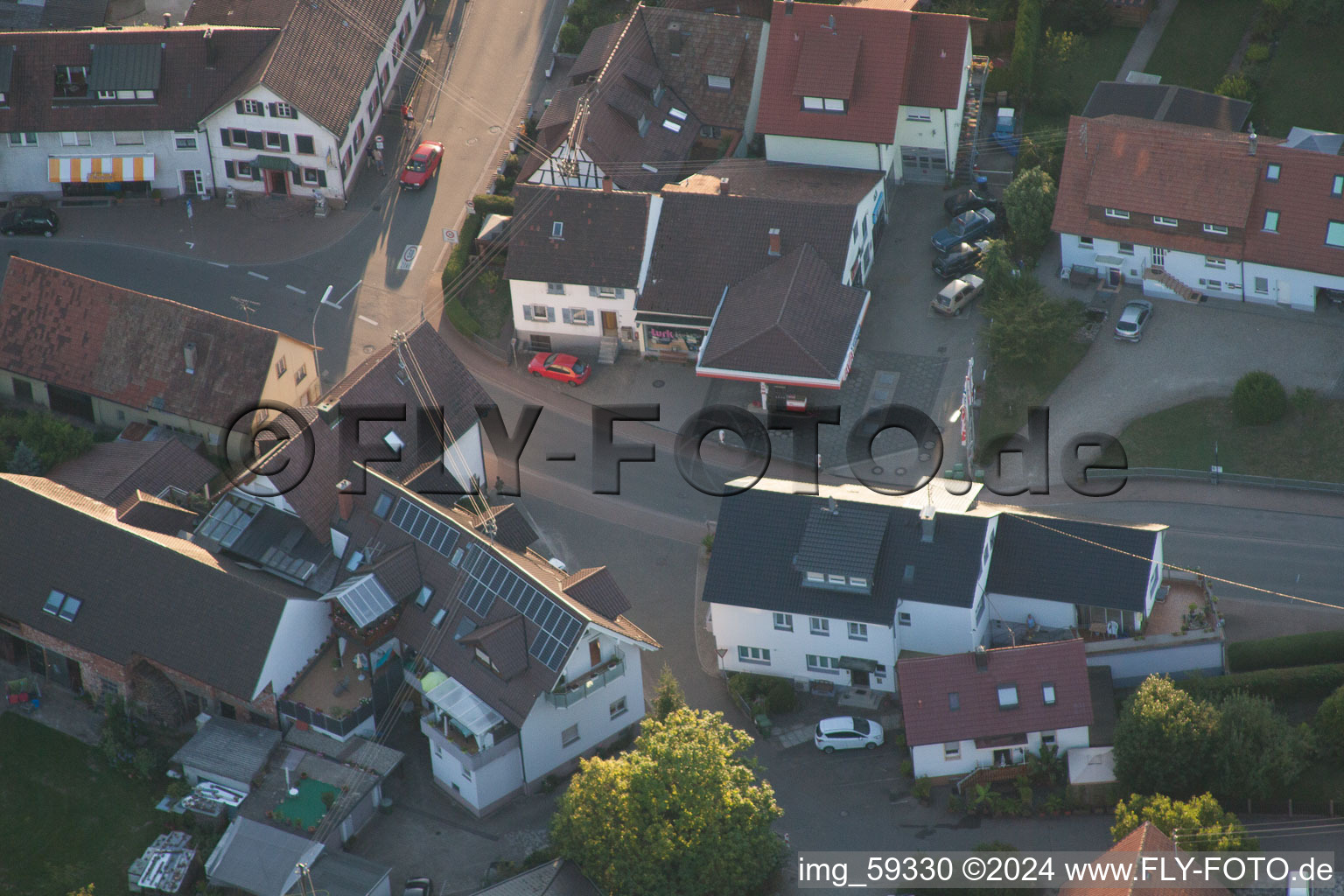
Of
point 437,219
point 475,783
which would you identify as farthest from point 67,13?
point 475,783

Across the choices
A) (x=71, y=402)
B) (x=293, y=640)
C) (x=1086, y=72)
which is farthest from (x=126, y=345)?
(x=1086, y=72)

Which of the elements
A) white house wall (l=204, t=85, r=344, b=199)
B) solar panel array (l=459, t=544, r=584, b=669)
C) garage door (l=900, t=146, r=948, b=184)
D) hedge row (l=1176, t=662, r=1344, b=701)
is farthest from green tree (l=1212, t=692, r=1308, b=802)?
white house wall (l=204, t=85, r=344, b=199)

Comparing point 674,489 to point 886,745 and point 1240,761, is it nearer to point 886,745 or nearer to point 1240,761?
point 886,745

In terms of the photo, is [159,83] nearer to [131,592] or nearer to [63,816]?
[131,592]

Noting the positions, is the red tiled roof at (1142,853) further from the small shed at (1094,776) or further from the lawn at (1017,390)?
the lawn at (1017,390)

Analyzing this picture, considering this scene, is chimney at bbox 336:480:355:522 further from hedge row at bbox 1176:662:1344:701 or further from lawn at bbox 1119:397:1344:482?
hedge row at bbox 1176:662:1344:701

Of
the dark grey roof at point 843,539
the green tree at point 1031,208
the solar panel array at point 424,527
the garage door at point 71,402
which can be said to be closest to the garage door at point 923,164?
the green tree at point 1031,208
